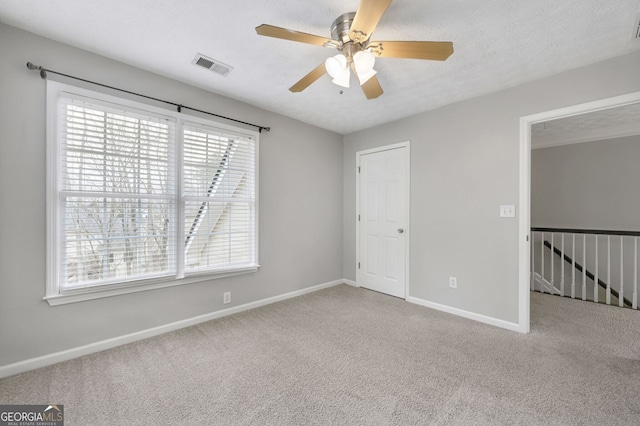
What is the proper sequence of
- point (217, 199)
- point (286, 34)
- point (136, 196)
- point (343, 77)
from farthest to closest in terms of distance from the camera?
point (217, 199) → point (136, 196) → point (343, 77) → point (286, 34)

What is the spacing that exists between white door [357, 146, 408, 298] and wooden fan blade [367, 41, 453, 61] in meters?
1.93

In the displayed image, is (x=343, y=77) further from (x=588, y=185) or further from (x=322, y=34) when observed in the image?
(x=588, y=185)

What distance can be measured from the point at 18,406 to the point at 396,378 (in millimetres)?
2377

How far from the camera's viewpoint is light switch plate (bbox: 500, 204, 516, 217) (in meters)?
2.63

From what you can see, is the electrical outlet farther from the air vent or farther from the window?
the air vent

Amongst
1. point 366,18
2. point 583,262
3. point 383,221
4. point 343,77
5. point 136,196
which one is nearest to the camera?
point 366,18

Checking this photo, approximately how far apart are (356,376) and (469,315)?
174 cm

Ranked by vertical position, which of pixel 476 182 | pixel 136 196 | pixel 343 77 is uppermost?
pixel 343 77

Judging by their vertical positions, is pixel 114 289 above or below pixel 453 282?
above

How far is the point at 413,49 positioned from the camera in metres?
1.58

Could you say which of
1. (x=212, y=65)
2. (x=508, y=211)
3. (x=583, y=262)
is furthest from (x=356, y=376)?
(x=583, y=262)

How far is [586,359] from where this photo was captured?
6.82 feet

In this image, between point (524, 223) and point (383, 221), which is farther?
point (383, 221)

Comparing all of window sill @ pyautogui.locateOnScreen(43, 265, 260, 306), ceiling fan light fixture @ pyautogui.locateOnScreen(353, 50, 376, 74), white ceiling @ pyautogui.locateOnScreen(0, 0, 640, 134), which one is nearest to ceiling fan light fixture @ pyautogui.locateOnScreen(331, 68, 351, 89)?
ceiling fan light fixture @ pyautogui.locateOnScreen(353, 50, 376, 74)
